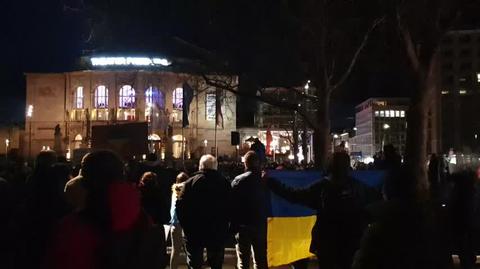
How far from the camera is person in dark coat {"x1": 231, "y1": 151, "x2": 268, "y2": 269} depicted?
8547mm

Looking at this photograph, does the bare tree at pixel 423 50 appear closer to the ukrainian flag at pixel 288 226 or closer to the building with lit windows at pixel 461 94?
the ukrainian flag at pixel 288 226

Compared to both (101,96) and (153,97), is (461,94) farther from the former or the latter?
(101,96)

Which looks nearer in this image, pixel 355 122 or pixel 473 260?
pixel 473 260

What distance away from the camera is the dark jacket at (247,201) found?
853 centimetres

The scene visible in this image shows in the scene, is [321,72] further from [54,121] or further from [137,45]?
[54,121]

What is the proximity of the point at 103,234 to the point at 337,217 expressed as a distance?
3782mm

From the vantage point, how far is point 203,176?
26.9ft

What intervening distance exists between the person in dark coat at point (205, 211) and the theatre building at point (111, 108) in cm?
6782

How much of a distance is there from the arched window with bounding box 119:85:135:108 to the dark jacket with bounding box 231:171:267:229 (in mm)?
70311

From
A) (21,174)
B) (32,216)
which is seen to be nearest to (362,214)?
(32,216)

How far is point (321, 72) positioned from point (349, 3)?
275 centimetres

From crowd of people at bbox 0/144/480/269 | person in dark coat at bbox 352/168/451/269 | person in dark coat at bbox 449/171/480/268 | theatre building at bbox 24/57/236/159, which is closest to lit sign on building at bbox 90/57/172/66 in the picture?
theatre building at bbox 24/57/236/159

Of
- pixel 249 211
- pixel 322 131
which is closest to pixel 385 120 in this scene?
pixel 322 131

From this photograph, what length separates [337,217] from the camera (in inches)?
254
